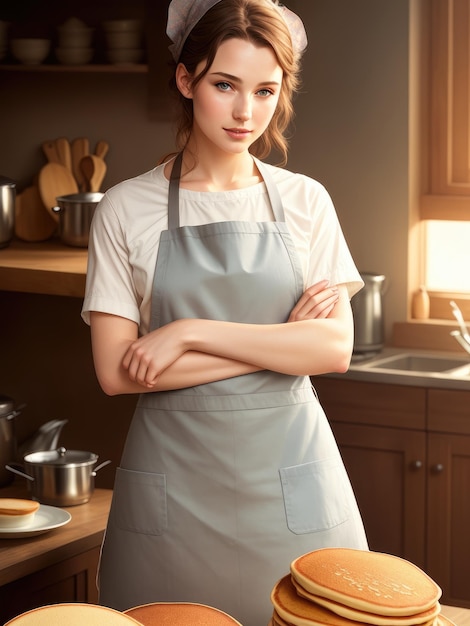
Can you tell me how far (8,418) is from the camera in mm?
3004

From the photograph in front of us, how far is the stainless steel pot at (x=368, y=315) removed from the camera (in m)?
3.72

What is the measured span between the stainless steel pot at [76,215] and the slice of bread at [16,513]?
1.32 m

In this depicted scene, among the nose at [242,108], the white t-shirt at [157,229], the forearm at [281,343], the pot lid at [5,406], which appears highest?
the nose at [242,108]

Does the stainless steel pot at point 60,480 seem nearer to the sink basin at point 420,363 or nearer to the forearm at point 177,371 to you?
the forearm at point 177,371

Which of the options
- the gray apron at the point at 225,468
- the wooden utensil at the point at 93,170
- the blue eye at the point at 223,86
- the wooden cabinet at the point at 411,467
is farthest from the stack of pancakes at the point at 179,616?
the wooden utensil at the point at 93,170

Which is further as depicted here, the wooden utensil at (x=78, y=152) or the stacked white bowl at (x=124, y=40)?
the wooden utensil at (x=78, y=152)

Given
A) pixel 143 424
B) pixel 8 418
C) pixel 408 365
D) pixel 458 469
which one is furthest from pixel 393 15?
pixel 143 424

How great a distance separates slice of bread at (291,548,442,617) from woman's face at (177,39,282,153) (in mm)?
765

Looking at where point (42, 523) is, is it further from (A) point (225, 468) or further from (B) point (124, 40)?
(B) point (124, 40)

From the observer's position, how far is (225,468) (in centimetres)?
185

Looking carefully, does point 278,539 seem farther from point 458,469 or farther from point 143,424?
point 458,469

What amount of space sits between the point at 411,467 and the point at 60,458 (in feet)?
4.05

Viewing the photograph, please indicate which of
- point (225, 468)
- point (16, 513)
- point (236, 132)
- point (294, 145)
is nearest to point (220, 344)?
point (225, 468)

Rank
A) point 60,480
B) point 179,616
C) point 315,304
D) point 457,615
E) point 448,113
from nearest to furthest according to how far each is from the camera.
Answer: point 179,616 → point 457,615 → point 315,304 → point 60,480 → point 448,113
